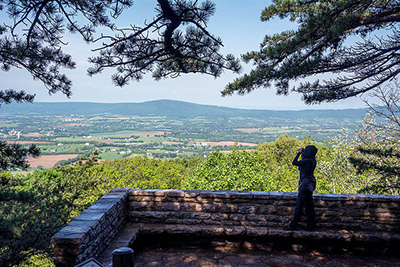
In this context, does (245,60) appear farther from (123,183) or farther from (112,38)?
(123,183)

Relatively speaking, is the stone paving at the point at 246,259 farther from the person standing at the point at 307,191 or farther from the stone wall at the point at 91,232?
the stone wall at the point at 91,232

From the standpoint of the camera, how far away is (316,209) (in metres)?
4.20

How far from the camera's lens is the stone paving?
11.8ft

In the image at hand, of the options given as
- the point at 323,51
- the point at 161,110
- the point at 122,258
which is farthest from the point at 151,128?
the point at 122,258

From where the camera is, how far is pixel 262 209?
4.21 meters

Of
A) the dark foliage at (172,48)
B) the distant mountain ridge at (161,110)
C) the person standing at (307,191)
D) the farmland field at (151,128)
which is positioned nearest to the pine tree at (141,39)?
the dark foliage at (172,48)

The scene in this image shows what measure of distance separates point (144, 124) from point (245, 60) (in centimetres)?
8746

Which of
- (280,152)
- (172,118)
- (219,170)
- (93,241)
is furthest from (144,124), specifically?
(93,241)

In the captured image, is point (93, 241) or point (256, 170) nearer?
point (93, 241)

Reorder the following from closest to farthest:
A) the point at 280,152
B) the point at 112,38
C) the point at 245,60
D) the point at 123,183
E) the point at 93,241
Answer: the point at 93,241
the point at 112,38
the point at 245,60
the point at 123,183
the point at 280,152

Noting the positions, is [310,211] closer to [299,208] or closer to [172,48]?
[299,208]

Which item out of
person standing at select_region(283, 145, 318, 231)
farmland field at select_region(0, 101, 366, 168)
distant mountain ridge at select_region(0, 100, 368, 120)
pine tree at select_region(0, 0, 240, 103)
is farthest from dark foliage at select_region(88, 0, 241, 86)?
distant mountain ridge at select_region(0, 100, 368, 120)

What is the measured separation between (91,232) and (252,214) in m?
2.47

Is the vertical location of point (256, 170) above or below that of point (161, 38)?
below
